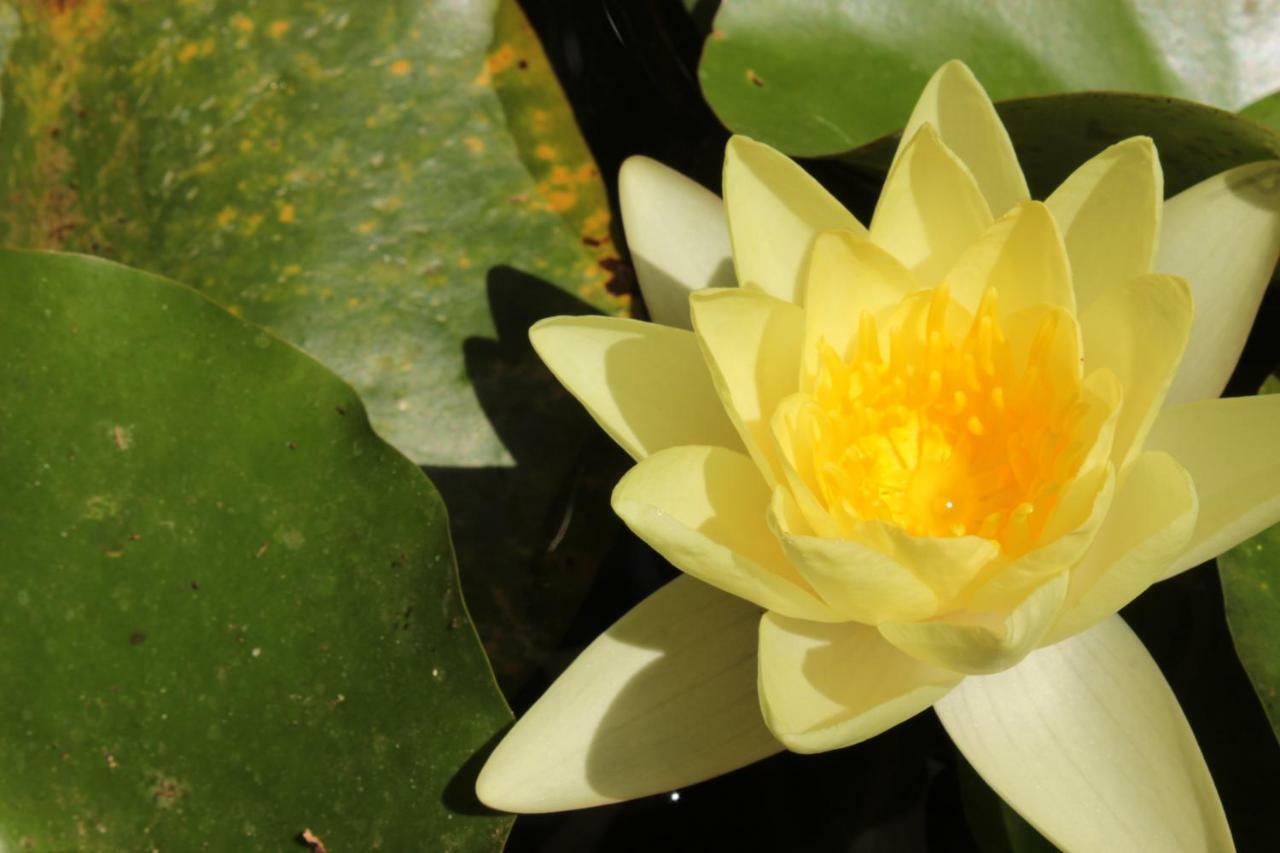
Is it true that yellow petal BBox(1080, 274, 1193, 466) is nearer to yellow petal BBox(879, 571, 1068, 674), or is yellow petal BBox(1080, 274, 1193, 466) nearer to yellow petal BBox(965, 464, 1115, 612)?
yellow petal BBox(965, 464, 1115, 612)

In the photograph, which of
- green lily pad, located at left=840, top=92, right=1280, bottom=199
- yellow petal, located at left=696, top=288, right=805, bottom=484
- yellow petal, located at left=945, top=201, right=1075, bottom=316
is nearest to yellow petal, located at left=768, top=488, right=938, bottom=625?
yellow petal, located at left=696, top=288, right=805, bottom=484

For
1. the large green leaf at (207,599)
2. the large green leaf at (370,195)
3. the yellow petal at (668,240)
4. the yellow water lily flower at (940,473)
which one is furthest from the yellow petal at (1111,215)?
the large green leaf at (207,599)

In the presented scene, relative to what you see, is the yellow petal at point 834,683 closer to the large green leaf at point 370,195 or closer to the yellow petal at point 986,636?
the yellow petal at point 986,636

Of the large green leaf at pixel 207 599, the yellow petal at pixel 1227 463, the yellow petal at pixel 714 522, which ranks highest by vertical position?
→ the yellow petal at pixel 1227 463

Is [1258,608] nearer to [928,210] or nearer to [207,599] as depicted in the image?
[928,210]

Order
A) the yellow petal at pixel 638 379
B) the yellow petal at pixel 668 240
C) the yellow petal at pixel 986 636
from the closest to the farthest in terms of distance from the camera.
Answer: the yellow petal at pixel 986 636, the yellow petal at pixel 638 379, the yellow petal at pixel 668 240

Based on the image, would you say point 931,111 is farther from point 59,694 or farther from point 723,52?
point 59,694

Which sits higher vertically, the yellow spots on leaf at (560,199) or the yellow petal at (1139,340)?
the yellow petal at (1139,340)

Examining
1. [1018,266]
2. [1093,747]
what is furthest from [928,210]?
[1093,747]
